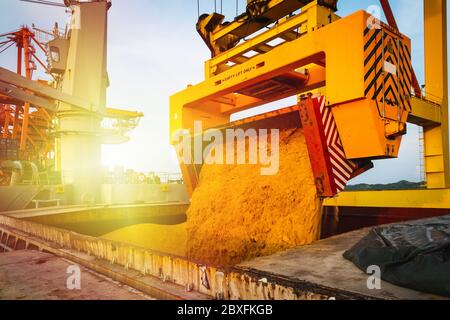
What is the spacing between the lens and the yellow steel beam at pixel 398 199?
5.14 m

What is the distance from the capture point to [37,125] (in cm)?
2753

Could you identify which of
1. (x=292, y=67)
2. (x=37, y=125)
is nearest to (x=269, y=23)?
(x=292, y=67)

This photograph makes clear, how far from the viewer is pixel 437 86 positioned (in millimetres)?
6602

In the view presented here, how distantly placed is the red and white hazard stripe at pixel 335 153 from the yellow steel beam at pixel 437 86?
347cm

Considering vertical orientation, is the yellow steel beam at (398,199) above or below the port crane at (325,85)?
below

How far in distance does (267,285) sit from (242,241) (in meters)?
1.88

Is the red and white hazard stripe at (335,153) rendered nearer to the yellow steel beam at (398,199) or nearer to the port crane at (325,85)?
the port crane at (325,85)

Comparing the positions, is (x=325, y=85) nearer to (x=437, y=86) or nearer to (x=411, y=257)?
(x=411, y=257)

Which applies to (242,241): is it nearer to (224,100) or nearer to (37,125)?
(224,100)

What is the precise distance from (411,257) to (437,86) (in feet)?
19.6

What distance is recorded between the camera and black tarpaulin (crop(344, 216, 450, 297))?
1827 millimetres

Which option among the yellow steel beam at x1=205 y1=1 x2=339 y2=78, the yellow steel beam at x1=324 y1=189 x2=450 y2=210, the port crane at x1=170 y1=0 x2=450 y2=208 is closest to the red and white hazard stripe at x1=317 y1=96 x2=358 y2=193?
the port crane at x1=170 y1=0 x2=450 y2=208

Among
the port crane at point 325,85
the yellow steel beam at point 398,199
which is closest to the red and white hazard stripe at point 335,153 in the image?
the port crane at point 325,85
